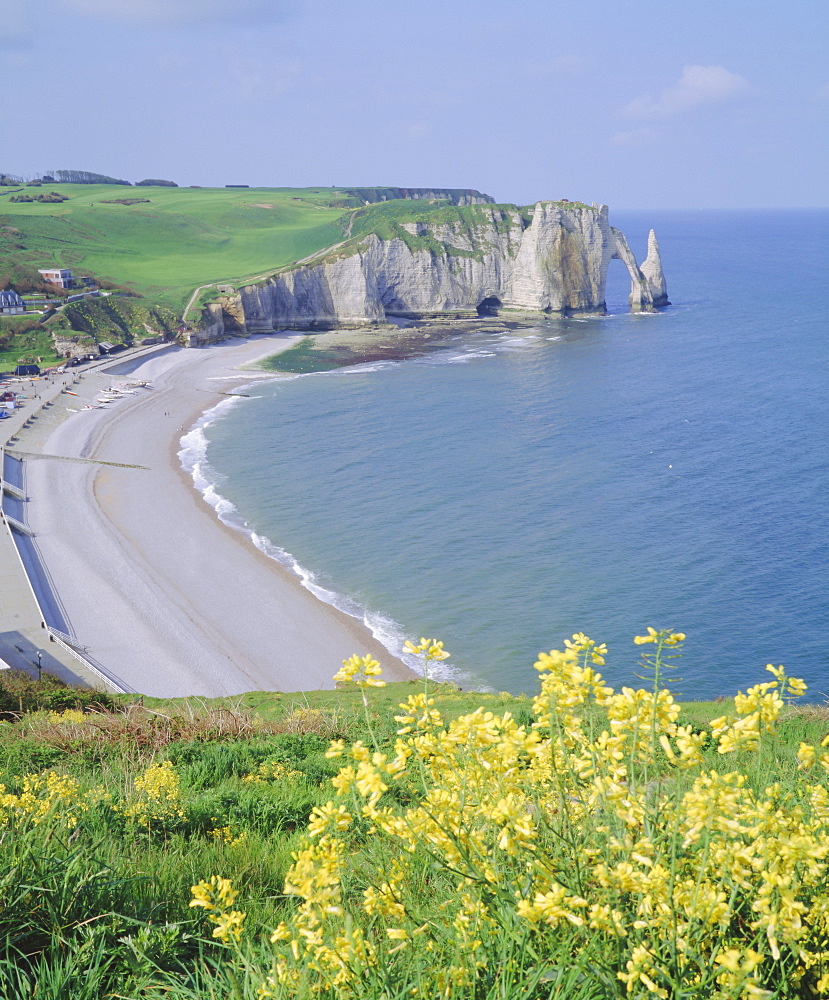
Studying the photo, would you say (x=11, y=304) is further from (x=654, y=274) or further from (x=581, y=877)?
(x=581, y=877)

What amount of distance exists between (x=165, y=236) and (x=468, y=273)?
58.6m

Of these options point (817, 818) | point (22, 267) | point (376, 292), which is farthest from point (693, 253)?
point (817, 818)

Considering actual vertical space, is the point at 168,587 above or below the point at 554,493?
below

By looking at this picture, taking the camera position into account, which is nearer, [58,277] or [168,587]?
[168,587]

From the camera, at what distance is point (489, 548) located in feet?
122

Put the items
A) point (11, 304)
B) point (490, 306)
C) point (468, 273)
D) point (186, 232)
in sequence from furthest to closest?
point (186, 232) < point (490, 306) < point (468, 273) < point (11, 304)

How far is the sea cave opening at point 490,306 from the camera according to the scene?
10731 cm

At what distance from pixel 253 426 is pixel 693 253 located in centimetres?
15863

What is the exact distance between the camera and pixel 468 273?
343 ft

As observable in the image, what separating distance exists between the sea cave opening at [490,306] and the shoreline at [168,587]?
62.3 m

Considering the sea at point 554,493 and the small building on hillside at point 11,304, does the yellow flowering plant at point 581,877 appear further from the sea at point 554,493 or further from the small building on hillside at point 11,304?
the small building on hillside at point 11,304

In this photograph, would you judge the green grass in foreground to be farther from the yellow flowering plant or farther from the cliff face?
the cliff face

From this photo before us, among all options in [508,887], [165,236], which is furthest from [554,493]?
[165,236]

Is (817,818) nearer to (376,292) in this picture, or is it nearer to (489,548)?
(489,548)
